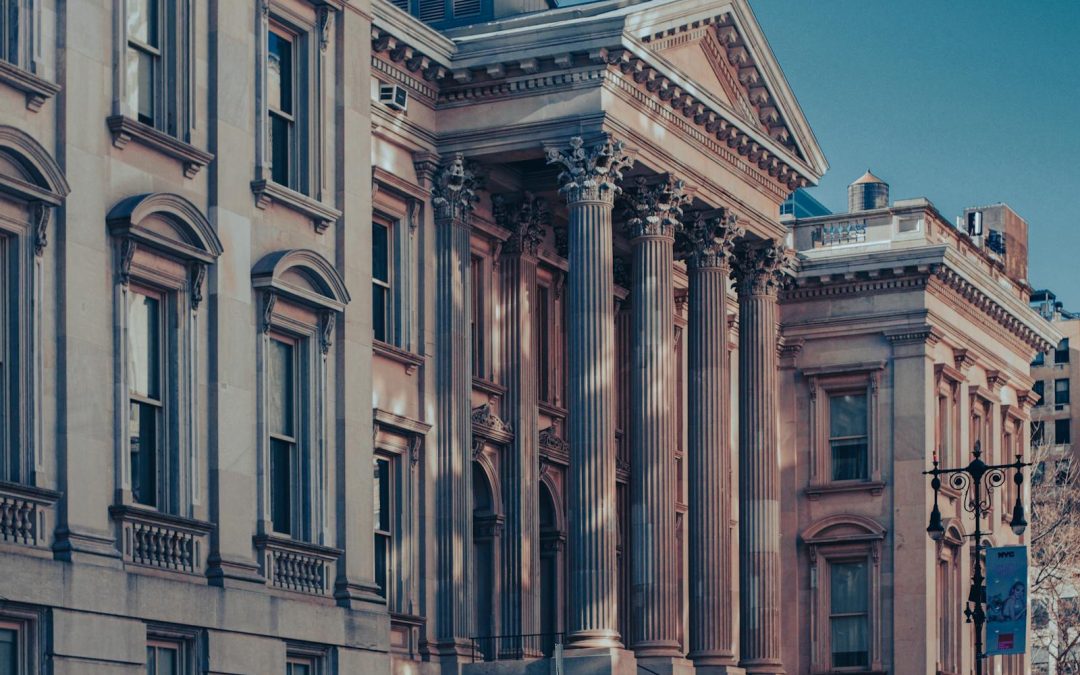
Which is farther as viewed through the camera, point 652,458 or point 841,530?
point 841,530

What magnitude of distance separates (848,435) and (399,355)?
20.7m

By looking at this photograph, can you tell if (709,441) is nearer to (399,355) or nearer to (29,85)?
(399,355)

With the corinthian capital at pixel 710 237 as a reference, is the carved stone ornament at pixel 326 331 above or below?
below

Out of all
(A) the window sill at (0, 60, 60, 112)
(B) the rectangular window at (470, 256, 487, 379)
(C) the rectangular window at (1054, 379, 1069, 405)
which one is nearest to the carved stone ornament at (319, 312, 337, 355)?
(A) the window sill at (0, 60, 60, 112)

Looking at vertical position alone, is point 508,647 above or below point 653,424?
below

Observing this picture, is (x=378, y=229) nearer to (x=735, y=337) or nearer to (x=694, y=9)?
(x=694, y=9)

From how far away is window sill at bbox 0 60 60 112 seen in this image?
26531 mm

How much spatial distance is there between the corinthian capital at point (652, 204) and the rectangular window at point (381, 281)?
5.04 m

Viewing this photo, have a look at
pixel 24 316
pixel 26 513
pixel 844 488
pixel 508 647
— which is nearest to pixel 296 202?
pixel 24 316

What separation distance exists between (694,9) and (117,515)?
20.1m

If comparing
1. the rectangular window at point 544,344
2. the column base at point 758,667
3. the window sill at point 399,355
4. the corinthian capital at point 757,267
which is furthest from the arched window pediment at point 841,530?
the window sill at point 399,355

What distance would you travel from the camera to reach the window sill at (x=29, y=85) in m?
26.5

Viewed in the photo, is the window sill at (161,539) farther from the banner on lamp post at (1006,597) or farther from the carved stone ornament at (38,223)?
the banner on lamp post at (1006,597)

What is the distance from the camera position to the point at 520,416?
44188 millimetres
